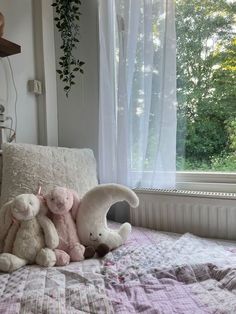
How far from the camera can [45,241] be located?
3.71 ft

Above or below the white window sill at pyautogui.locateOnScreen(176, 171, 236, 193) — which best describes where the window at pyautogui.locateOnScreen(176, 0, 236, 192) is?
above

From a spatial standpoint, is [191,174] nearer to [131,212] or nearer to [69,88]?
[131,212]

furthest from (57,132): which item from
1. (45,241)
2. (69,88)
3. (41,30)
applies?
(45,241)

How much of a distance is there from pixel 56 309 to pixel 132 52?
1338 millimetres

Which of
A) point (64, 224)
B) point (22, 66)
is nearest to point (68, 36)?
point (22, 66)

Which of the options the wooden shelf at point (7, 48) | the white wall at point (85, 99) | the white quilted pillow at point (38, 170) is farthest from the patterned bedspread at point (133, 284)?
the wooden shelf at point (7, 48)

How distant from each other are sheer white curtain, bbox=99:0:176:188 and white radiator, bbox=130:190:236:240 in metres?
0.08

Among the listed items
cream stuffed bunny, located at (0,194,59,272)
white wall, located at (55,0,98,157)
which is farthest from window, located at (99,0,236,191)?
cream stuffed bunny, located at (0,194,59,272)

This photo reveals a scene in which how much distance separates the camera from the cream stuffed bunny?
1.09m

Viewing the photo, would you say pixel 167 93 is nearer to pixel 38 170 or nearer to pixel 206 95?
pixel 206 95

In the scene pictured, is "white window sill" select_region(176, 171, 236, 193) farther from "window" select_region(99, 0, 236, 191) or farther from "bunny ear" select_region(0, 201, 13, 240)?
"bunny ear" select_region(0, 201, 13, 240)

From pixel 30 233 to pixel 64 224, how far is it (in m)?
0.15

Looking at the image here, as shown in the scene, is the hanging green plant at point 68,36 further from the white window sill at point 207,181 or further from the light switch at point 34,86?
the white window sill at point 207,181

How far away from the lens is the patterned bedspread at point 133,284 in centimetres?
81
